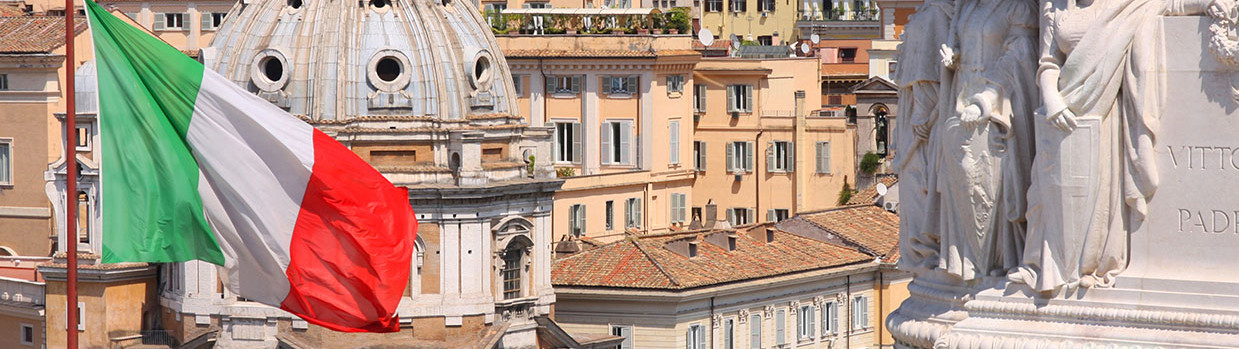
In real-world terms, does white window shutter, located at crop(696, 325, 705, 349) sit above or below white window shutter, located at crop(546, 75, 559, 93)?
below

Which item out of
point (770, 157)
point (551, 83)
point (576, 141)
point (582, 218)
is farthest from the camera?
point (770, 157)

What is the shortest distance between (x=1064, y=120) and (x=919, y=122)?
4.51ft

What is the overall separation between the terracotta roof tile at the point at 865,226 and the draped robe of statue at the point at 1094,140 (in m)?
62.6

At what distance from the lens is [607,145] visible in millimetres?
102188

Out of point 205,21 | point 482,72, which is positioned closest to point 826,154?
point 205,21

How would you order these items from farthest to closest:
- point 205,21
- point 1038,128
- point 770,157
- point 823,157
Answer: point 205,21
point 770,157
point 823,157
point 1038,128

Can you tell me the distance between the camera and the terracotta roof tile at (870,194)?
9556 cm

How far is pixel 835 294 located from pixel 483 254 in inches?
404

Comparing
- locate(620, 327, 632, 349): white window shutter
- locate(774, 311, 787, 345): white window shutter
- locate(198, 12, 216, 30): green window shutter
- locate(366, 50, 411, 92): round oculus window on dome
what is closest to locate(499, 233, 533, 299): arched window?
locate(620, 327, 632, 349): white window shutter

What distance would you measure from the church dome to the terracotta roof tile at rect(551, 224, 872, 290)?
→ 514 centimetres

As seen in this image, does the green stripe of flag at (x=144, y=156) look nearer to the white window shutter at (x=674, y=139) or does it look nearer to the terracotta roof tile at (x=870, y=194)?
the terracotta roof tile at (x=870, y=194)

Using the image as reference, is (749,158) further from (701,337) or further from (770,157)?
(701,337)

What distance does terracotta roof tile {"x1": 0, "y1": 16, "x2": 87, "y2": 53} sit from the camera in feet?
297

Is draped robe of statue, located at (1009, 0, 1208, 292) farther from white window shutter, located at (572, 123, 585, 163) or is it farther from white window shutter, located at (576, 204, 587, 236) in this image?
white window shutter, located at (572, 123, 585, 163)
